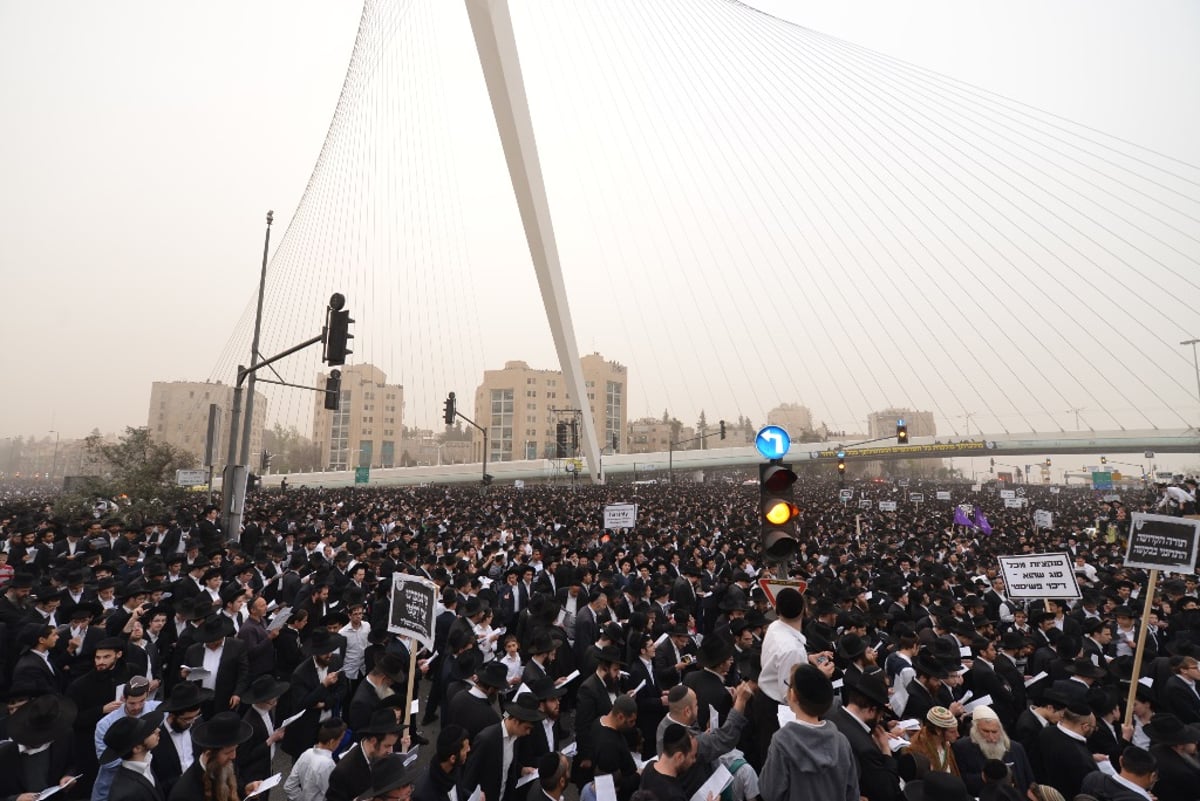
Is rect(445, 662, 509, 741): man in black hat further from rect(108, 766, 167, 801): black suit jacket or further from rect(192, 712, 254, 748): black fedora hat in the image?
rect(108, 766, 167, 801): black suit jacket

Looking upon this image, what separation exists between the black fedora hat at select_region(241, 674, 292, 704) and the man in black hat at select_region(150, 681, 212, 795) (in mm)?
501

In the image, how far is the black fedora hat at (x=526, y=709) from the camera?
4.43 m

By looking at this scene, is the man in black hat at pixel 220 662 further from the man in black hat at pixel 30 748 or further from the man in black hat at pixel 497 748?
the man in black hat at pixel 497 748

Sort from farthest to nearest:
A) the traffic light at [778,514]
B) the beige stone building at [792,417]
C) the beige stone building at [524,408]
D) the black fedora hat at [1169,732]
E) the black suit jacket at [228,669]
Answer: the beige stone building at [792,417], the beige stone building at [524,408], the black suit jacket at [228,669], the traffic light at [778,514], the black fedora hat at [1169,732]

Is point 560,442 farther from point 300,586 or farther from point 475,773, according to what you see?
point 475,773

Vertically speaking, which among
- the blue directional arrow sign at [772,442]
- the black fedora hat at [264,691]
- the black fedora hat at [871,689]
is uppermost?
the blue directional arrow sign at [772,442]

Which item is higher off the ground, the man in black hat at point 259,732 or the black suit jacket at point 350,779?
the black suit jacket at point 350,779

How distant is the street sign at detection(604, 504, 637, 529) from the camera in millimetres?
17062

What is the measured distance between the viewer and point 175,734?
4.64 metres

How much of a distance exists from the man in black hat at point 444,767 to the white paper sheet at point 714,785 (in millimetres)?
1517

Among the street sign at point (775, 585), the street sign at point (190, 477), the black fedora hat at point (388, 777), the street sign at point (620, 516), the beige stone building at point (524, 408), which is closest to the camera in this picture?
the black fedora hat at point (388, 777)

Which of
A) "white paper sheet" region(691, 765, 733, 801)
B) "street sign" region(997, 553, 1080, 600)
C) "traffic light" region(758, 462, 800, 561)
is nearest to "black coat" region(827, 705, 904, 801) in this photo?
"white paper sheet" region(691, 765, 733, 801)

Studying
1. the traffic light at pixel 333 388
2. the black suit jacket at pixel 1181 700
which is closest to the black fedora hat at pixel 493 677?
the black suit jacket at pixel 1181 700

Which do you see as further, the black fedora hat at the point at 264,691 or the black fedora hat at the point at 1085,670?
the black fedora hat at the point at 1085,670
